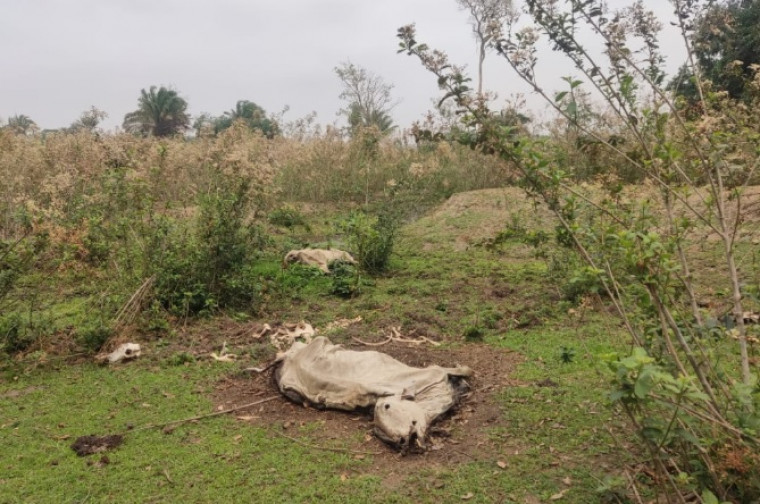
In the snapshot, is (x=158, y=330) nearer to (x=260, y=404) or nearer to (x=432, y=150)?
(x=260, y=404)

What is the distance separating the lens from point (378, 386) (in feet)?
11.8

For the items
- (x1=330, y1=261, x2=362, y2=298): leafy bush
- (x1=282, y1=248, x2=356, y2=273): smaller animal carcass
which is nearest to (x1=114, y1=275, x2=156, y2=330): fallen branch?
(x1=330, y1=261, x2=362, y2=298): leafy bush

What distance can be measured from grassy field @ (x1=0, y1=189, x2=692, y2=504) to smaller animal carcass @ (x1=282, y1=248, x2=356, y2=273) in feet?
4.20

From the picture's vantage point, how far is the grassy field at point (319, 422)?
2816mm

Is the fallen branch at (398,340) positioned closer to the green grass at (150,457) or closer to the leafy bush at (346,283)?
the green grass at (150,457)

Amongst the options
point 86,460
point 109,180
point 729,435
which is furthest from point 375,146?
point 729,435

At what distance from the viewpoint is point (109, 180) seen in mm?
5629

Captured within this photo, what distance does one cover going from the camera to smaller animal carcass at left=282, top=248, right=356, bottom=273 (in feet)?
23.8

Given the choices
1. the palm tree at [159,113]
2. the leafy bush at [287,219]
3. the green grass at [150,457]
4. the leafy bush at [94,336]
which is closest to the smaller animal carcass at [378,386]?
the green grass at [150,457]

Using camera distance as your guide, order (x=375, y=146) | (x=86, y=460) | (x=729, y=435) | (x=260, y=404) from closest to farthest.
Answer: (x=729, y=435)
(x=86, y=460)
(x=260, y=404)
(x=375, y=146)

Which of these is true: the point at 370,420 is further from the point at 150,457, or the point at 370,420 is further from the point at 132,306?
the point at 132,306

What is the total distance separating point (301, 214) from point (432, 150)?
16.5 feet

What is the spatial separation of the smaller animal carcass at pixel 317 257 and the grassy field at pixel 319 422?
128cm

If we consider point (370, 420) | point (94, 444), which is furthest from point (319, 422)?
point (94, 444)
